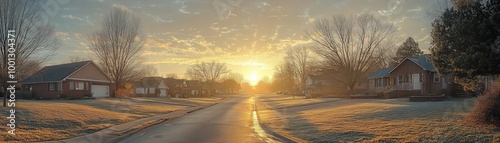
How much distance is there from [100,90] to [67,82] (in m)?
6.83

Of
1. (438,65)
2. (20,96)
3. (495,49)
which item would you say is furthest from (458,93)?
(20,96)

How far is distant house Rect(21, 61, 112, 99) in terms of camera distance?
1553 inches

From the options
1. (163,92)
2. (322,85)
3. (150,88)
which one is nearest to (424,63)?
(322,85)

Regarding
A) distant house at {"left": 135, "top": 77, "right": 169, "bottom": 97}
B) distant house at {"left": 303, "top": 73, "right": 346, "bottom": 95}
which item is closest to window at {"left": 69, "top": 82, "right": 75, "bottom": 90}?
distant house at {"left": 135, "top": 77, "right": 169, "bottom": 97}

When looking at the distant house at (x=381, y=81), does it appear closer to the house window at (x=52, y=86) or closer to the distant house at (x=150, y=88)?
the house window at (x=52, y=86)

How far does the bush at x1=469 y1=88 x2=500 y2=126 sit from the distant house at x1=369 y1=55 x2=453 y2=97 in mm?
22670

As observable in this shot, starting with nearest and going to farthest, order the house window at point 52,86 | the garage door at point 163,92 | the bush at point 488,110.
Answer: the bush at point 488,110 → the house window at point 52,86 → the garage door at point 163,92

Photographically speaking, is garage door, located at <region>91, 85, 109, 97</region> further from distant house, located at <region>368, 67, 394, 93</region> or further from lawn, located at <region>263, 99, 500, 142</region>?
distant house, located at <region>368, 67, 394, 93</region>

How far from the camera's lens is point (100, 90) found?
46438 mm

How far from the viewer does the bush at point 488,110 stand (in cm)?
1051

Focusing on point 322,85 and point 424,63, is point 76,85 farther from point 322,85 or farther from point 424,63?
point 322,85

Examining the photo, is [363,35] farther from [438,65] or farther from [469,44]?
[469,44]

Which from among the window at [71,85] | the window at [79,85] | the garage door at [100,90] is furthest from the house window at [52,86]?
the garage door at [100,90]

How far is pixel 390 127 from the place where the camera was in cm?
1283
